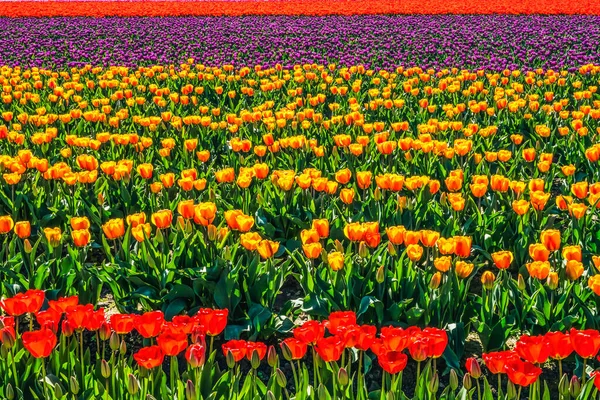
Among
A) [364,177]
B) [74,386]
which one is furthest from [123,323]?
[364,177]

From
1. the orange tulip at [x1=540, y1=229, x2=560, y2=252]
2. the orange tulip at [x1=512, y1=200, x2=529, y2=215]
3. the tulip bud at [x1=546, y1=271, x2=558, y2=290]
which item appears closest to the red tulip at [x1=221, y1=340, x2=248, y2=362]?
the tulip bud at [x1=546, y1=271, x2=558, y2=290]

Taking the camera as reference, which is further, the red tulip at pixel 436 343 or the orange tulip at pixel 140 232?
the orange tulip at pixel 140 232

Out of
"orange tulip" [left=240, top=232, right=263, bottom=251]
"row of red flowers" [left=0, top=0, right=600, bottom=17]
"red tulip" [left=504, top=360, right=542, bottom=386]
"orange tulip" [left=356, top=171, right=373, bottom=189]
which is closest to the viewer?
"red tulip" [left=504, top=360, right=542, bottom=386]

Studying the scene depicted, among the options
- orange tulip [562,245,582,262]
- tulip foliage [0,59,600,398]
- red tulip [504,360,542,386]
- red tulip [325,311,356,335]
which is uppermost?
red tulip [325,311,356,335]

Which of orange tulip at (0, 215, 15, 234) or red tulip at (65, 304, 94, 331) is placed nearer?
red tulip at (65, 304, 94, 331)

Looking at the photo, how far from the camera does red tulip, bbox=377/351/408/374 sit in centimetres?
229

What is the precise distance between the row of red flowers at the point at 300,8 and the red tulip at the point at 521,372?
61.6 feet

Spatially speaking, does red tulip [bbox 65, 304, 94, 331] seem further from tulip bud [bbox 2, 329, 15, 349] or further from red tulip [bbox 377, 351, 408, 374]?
red tulip [bbox 377, 351, 408, 374]

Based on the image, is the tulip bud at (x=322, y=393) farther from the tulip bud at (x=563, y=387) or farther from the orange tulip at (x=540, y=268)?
the orange tulip at (x=540, y=268)

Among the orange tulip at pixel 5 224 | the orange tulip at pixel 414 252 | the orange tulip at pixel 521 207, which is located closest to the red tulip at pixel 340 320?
the orange tulip at pixel 414 252

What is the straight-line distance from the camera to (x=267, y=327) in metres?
3.58

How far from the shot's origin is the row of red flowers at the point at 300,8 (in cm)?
2033

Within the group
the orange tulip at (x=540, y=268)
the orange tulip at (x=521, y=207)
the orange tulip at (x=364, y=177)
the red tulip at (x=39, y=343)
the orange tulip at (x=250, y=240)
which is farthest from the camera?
the orange tulip at (x=364, y=177)

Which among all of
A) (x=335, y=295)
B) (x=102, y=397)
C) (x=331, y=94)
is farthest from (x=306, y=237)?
(x=331, y=94)
